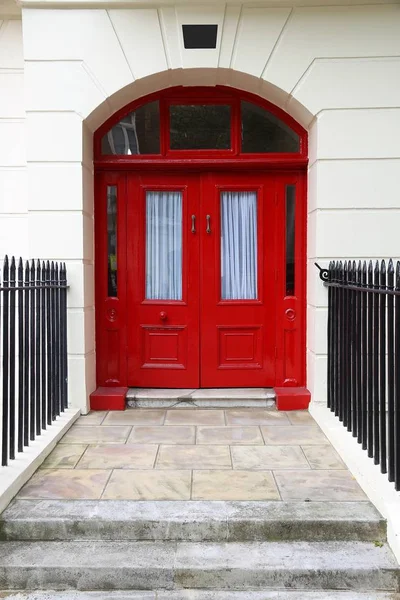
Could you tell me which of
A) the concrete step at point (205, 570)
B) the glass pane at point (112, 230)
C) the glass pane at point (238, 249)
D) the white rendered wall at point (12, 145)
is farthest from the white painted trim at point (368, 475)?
the white rendered wall at point (12, 145)

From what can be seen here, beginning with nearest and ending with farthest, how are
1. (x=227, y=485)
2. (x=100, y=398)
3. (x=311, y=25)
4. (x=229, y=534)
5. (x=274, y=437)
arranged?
1. (x=229, y=534)
2. (x=227, y=485)
3. (x=274, y=437)
4. (x=311, y=25)
5. (x=100, y=398)

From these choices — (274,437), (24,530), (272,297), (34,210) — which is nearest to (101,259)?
(34,210)

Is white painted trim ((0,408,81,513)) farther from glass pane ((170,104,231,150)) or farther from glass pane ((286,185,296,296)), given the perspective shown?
glass pane ((170,104,231,150))

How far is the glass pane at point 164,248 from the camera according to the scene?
5.43 m

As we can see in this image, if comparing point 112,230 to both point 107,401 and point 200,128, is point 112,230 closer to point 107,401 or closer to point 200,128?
point 200,128

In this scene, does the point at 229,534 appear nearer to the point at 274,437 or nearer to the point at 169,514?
the point at 169,514

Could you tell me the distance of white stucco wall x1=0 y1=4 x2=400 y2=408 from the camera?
4.84 metres

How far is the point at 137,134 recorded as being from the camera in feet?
17.4

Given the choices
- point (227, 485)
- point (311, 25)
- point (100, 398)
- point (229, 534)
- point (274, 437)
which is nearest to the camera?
point (229, 534)

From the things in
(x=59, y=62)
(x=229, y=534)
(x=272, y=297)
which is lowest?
(x=229, y=534)

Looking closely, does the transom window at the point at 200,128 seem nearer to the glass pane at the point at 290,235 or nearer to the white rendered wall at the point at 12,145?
the glass pane at the point at 290,235

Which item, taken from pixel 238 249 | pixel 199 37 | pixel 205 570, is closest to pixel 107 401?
pixel 238 249

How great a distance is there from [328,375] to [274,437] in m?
0.94

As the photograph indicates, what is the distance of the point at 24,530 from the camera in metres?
3.02
